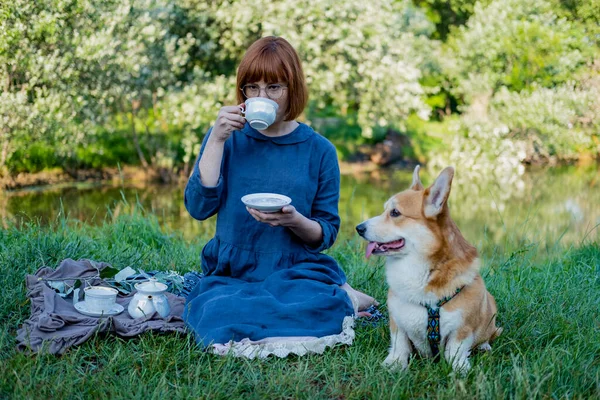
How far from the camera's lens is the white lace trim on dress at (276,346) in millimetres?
2957

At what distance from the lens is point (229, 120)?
2.99 m

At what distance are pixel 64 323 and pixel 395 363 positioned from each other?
159 cm

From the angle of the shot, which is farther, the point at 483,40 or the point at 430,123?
the point at 430,123

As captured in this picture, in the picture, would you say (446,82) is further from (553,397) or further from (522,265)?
(553,397)

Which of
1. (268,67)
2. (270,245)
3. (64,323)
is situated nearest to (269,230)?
(270,245)

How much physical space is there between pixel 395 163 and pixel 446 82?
4.42 m

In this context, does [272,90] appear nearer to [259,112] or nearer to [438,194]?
[259,112]

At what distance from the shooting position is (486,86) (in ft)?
54.0

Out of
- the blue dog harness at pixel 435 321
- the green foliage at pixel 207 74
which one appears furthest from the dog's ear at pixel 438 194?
the green foliage at pixel 207 74

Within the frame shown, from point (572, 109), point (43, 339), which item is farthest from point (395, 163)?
point (43, 339)

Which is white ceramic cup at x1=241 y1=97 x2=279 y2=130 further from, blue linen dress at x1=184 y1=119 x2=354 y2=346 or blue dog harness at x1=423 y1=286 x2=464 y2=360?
blue dog harness at x1=423 y1=286 x2=464 y2=360

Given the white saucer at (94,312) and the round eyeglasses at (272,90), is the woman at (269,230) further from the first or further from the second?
the white saucer at (94,312)

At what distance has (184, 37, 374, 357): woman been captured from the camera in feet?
10.0

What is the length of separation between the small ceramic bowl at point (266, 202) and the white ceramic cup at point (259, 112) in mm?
327
